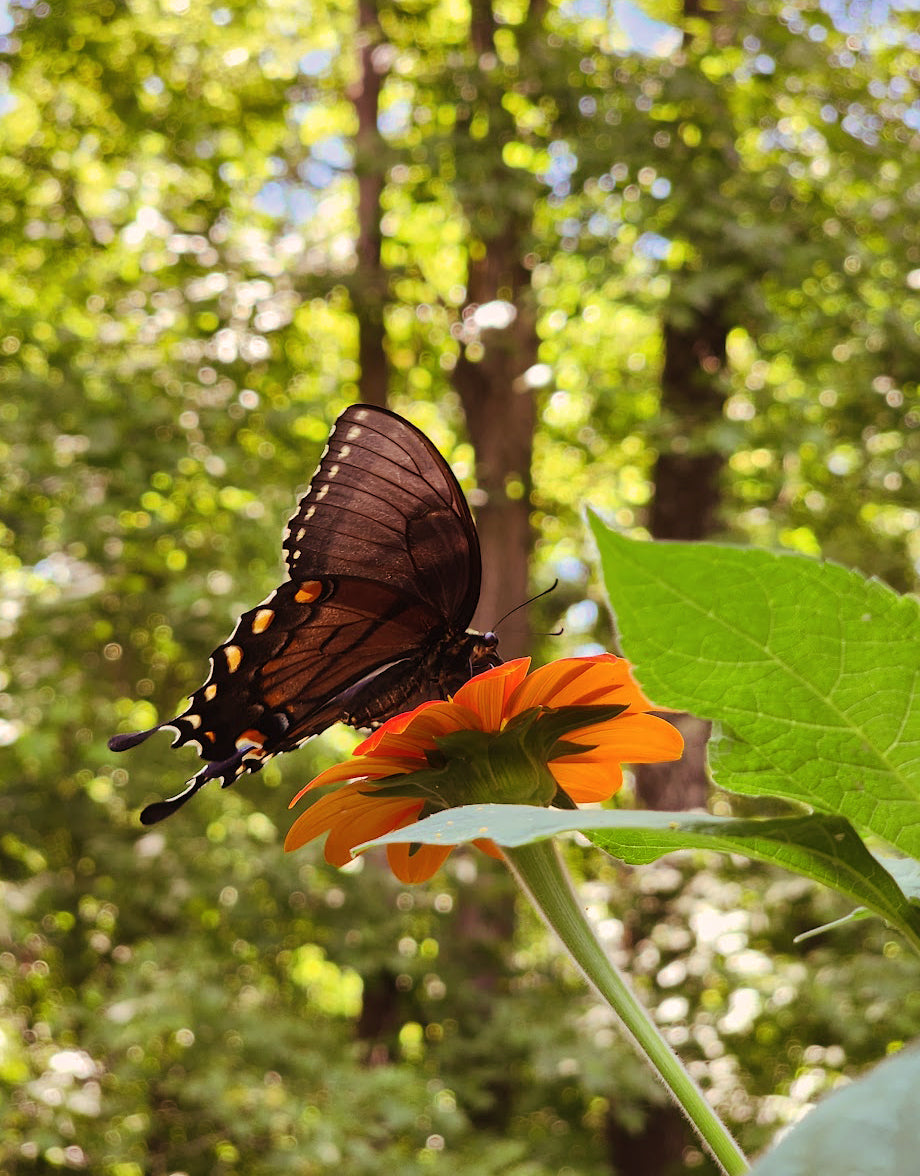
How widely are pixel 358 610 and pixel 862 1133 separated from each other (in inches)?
28.8

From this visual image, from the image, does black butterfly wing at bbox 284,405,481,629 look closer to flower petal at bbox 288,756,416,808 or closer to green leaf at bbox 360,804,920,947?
flower petal at bbox 288,756,416,808

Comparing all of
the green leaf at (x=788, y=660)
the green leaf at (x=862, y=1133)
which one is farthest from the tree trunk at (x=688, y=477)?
the green leaf at (x=862, y=1133)

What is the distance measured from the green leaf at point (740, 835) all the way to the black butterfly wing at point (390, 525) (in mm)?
527

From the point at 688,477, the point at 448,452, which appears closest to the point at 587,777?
the point at 688,477

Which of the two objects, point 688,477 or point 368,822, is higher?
point 368,822

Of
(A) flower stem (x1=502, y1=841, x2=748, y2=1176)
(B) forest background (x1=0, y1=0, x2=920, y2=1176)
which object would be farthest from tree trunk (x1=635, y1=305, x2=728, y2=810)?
(A) flower stem (x1=502, y1=841, x2=748, y2=1176)

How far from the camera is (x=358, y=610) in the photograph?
0.88 meters

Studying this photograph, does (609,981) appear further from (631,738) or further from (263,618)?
(263,618)

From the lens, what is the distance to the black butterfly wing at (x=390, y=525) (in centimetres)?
86

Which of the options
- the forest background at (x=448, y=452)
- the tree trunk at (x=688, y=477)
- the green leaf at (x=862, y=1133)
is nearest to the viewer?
the green leaf at (x=862, y=1133)

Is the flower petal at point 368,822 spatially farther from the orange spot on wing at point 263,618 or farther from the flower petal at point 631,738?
the orange spot on wing at point 263,618

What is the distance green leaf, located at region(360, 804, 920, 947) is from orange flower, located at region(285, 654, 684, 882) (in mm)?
109

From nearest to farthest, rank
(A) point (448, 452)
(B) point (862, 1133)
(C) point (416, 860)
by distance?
1. (B) point (862, 1133)
2. (C) point (416, 860)
3. (A) point (448, 452)

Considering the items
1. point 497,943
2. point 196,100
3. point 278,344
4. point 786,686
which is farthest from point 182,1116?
point 196,100
